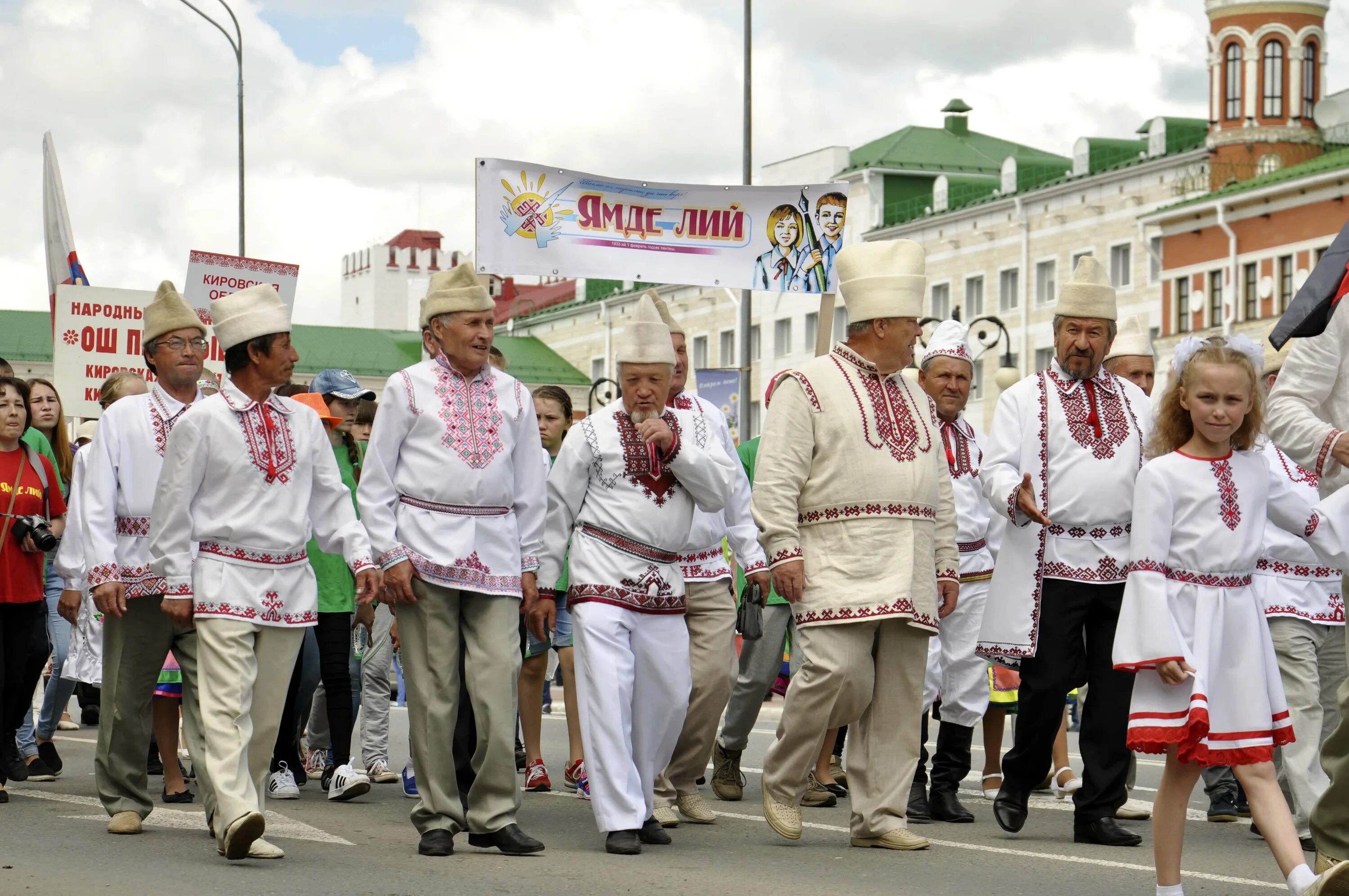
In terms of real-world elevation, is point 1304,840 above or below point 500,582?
below

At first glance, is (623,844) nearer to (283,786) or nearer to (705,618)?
(705,618)

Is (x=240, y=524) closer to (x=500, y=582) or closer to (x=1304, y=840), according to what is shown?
(x=500, y=582)

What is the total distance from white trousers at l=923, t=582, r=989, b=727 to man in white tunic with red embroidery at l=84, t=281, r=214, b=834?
3469 mm

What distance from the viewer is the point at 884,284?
9.09m

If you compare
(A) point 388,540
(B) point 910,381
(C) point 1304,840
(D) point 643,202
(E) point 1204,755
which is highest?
(D) point 643,202

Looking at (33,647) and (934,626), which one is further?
(33,647)

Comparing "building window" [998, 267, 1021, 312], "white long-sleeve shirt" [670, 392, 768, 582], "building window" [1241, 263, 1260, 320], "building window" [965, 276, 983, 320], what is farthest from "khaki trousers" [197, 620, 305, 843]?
"building window" [965, 276, 983, 320]

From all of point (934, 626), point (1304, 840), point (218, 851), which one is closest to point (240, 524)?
point (218, 851)

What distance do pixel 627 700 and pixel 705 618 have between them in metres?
1.07

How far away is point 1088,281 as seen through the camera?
9.70 m

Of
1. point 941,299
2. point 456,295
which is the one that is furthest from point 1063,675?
point 941,299

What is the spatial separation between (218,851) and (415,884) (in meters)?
1.12

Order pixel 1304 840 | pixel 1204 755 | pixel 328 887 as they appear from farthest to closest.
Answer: pixel 1304 840
pixel 328 887
pixel 1204 755

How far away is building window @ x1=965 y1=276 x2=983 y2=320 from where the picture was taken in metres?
65.0
